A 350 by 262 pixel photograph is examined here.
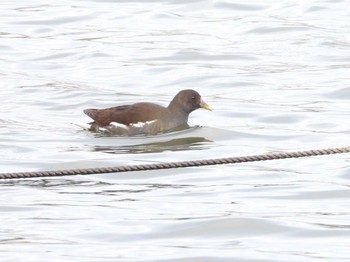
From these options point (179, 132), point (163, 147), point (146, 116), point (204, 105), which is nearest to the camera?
point (163, 147)

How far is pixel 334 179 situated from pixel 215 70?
18.9ft

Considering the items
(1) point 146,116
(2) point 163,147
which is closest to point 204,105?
(1) point 146,116

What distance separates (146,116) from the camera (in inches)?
589

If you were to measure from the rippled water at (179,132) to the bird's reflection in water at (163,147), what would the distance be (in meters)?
0.03

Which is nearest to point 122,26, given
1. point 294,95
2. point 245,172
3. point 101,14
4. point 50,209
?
point 101,14

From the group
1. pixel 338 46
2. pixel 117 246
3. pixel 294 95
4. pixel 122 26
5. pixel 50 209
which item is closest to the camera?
pixel 117 246

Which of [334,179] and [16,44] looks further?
[16,44]

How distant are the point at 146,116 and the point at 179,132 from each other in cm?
40

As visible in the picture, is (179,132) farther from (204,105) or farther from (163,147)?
(163,147)

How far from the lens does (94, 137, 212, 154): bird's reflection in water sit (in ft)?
46.6

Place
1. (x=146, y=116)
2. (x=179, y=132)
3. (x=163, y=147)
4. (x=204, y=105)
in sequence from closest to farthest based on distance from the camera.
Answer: (x=163, y=147) → (x=146, y=116) → (x=179, y=132) → (x=204, y=105)

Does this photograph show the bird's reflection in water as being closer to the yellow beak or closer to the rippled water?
the rippled water

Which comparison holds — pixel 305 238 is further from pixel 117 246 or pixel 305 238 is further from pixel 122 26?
pixel 122 26

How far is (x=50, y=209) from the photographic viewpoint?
1138 cm
